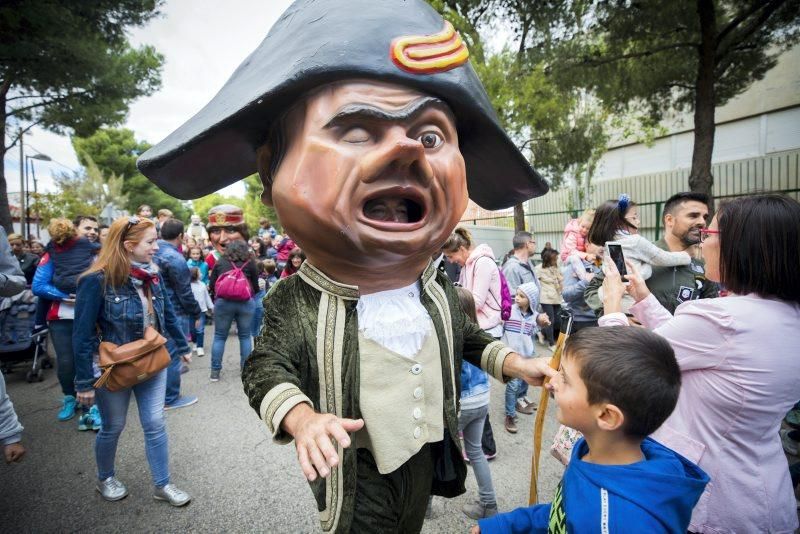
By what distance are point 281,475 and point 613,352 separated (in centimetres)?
243

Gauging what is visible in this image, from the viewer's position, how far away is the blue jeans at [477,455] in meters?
2.29

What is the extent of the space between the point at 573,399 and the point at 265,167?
118 centimetres

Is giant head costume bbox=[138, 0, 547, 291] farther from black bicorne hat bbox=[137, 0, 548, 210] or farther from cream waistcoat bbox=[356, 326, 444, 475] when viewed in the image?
cream waistcoat bbox=[356, 326, 444, 475]

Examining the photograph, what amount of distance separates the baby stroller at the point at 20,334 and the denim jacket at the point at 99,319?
2829 mm

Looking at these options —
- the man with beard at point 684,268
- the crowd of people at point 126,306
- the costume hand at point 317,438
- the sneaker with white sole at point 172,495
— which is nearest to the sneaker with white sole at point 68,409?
the crowd of people at point 126,306

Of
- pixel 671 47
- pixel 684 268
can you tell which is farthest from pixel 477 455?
pixel 671 47

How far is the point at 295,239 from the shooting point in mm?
1345

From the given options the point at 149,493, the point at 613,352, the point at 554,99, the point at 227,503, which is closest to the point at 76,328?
the point at 149,493

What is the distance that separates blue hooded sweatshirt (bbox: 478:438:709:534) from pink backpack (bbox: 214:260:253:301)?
3.79 m

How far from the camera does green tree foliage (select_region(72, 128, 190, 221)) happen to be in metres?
33.5

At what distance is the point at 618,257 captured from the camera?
6.64 ft

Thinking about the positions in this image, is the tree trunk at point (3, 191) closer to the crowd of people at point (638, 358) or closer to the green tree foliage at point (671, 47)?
the crowd of people at point (638, 358)

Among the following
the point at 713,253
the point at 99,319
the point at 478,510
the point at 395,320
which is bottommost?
the point at 478,510

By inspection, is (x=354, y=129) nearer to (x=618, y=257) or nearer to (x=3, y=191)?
(x=618, y=257)
